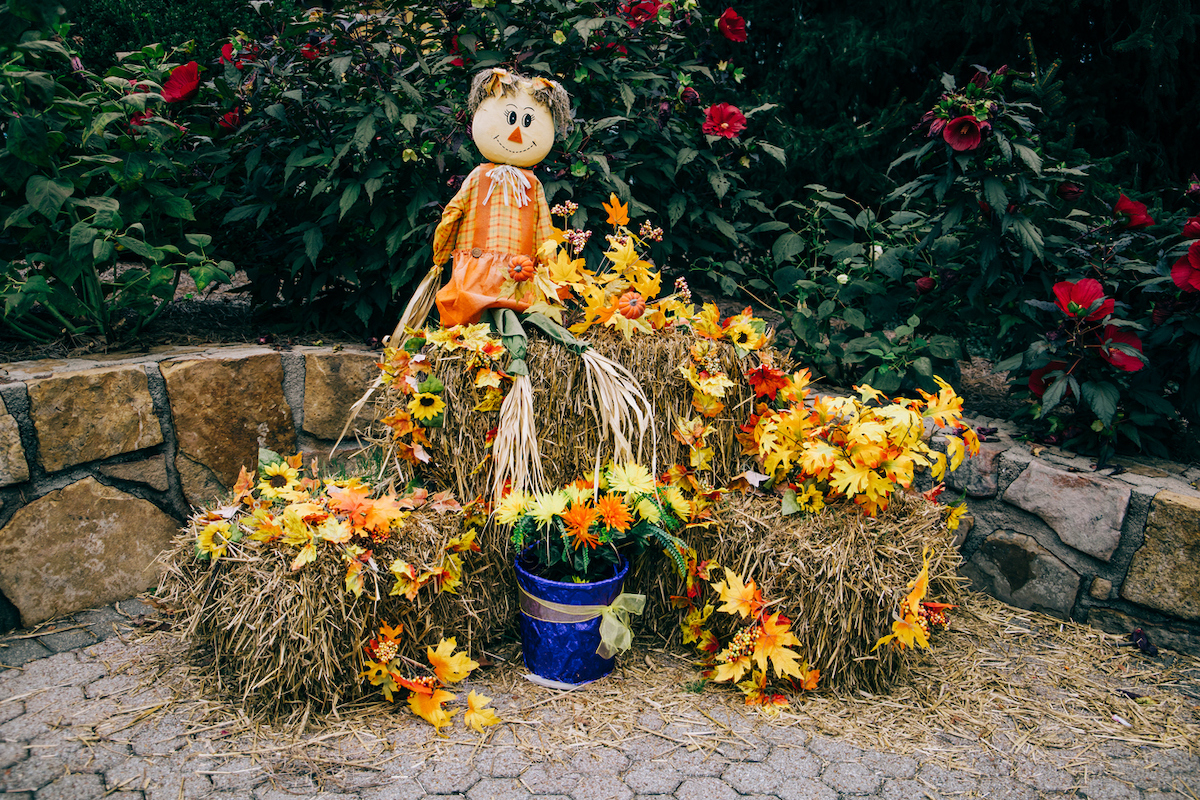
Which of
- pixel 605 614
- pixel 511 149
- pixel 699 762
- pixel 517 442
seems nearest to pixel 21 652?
pixel 517 442

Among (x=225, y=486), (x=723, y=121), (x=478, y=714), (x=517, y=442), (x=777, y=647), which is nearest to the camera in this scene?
(x=478, y=714)

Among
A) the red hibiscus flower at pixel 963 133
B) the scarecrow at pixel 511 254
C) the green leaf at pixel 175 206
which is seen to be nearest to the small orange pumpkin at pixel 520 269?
the scarecrow at pixel 511 254

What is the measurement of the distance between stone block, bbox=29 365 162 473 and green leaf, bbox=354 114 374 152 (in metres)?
0.99

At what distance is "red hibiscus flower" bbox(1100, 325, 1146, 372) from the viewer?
216cm

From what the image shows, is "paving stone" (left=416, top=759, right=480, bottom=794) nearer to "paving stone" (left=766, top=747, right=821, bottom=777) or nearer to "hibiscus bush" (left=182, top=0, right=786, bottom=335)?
"paving stone" (left=766, top=747, right=821, bottom=777)

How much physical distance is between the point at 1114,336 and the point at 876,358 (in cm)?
78

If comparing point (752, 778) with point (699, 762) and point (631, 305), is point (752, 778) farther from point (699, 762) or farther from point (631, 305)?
point (631, 305)

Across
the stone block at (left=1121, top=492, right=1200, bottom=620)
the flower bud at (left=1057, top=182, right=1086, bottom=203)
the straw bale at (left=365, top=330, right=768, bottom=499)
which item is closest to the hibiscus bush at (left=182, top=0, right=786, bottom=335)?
the straw bale at (left=365, top=330, right=768, bottom=499)

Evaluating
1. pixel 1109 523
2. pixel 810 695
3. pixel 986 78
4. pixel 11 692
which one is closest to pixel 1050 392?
pixel 1109 523

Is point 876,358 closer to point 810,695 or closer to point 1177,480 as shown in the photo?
point 1177,480

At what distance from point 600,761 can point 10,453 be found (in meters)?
1.87

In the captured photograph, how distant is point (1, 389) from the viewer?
202 centimetres

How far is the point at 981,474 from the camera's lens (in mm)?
2479

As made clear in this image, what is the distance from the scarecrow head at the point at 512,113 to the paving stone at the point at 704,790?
176 centimetres
